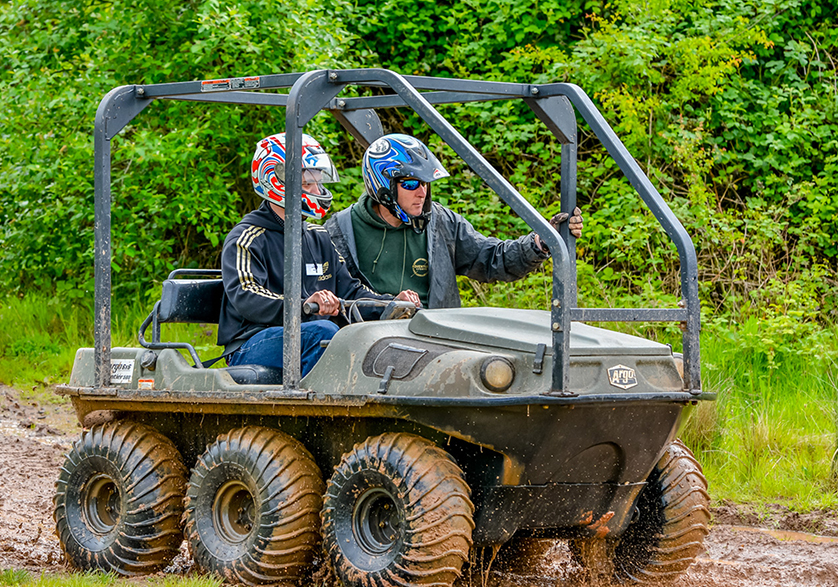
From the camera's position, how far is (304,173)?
5.25 metres

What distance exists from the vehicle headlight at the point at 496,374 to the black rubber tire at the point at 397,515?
375mm

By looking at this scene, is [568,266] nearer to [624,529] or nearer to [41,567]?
[624,529]

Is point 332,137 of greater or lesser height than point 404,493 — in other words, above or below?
above

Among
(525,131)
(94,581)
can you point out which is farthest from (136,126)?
(94,581)

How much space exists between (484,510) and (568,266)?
1017mm

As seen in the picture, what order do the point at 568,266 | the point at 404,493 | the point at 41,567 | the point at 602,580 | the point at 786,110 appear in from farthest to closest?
the point at 786,110, the point at 41,567, the point at 602,580, the point at 404,493, the point at 568,266

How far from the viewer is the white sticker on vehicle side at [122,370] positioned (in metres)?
5.41

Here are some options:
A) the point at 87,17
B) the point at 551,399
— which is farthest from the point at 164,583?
the point at 87,17

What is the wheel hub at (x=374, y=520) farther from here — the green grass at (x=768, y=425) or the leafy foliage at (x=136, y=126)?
the leafy foliage at (x=136, y=126)

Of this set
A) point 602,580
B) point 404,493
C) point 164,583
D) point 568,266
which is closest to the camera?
point 568,266

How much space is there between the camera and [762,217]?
31.9 feet

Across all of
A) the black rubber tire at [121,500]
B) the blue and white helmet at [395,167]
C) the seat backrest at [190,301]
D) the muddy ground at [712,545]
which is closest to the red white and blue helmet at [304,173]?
the blue and white helmet at [395,167]

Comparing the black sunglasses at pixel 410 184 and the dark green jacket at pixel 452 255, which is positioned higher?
the black sunglasses at pixel 410 184

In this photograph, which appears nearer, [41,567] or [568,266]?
[568,266]
